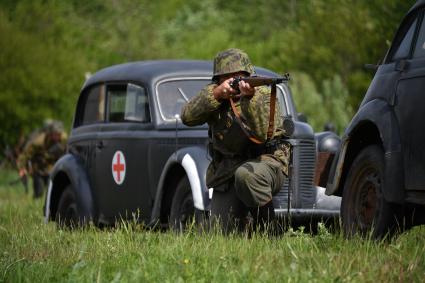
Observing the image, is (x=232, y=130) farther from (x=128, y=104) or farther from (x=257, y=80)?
(x=128, y=104)

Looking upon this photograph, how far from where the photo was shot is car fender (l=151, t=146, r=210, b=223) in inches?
414

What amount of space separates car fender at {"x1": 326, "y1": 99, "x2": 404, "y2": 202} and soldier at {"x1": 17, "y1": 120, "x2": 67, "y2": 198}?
1555 centimetres

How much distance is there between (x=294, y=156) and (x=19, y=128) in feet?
122

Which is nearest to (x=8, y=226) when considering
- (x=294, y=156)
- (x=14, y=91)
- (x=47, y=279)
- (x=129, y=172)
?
(x=129, y=172)

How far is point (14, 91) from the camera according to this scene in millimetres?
46594

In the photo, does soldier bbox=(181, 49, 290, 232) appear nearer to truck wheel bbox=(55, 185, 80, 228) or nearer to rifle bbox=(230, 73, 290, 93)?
rifle bbox=(230, 73, 290, 93)

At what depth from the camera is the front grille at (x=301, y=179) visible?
11086mm

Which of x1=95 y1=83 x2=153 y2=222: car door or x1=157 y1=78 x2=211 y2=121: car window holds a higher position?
x1=157 y1=78 x2=211 y2=121: car window

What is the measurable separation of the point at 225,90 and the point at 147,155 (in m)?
3.19

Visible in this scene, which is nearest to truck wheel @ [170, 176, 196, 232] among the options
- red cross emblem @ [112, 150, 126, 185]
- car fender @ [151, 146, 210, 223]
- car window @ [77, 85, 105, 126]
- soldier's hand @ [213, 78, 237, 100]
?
car fender @ [151, 146, 210, 223]

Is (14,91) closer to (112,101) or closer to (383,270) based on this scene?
Answer: (112,101)

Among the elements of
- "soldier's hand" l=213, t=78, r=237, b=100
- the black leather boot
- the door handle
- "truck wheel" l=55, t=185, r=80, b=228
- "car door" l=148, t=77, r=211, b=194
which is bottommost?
"truck wheel" l=55, t=185, r=80, b=228

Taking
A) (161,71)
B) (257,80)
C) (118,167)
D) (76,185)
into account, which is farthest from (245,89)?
(76,185)

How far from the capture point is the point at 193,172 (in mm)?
10695
